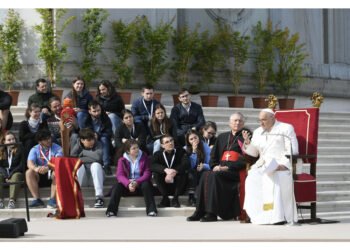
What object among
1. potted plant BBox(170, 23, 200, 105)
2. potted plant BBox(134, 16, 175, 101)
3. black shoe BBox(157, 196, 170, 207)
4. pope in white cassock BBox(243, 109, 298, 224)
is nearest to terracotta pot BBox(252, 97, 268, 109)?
potted plant BBox(170, 23, 200, 105)

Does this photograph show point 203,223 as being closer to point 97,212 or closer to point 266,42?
point 97,212

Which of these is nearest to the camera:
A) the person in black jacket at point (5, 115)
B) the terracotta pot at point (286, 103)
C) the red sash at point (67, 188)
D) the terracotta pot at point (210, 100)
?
the red sash at point (67, 188)

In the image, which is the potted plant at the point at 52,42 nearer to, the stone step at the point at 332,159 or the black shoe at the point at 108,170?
the black shoe at the point at 108,170

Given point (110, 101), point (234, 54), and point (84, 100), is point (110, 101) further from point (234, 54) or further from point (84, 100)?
point (234, 54)

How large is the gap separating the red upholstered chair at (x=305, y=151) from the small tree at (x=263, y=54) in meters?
7.18

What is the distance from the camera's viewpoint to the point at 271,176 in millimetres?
7902

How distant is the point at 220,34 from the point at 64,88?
3.88m

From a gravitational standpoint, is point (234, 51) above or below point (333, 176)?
above

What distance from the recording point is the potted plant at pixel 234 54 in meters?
15.0

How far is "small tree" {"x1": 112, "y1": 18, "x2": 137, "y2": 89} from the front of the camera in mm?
14094

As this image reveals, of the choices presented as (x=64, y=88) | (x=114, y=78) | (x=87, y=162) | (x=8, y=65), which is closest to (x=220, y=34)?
(x=114, y=78)

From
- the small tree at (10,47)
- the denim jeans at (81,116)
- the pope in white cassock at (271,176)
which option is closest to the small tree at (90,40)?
the small tree at (10,47)

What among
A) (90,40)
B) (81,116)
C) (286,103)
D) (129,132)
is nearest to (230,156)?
(129,132)

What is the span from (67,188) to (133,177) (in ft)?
3.09
